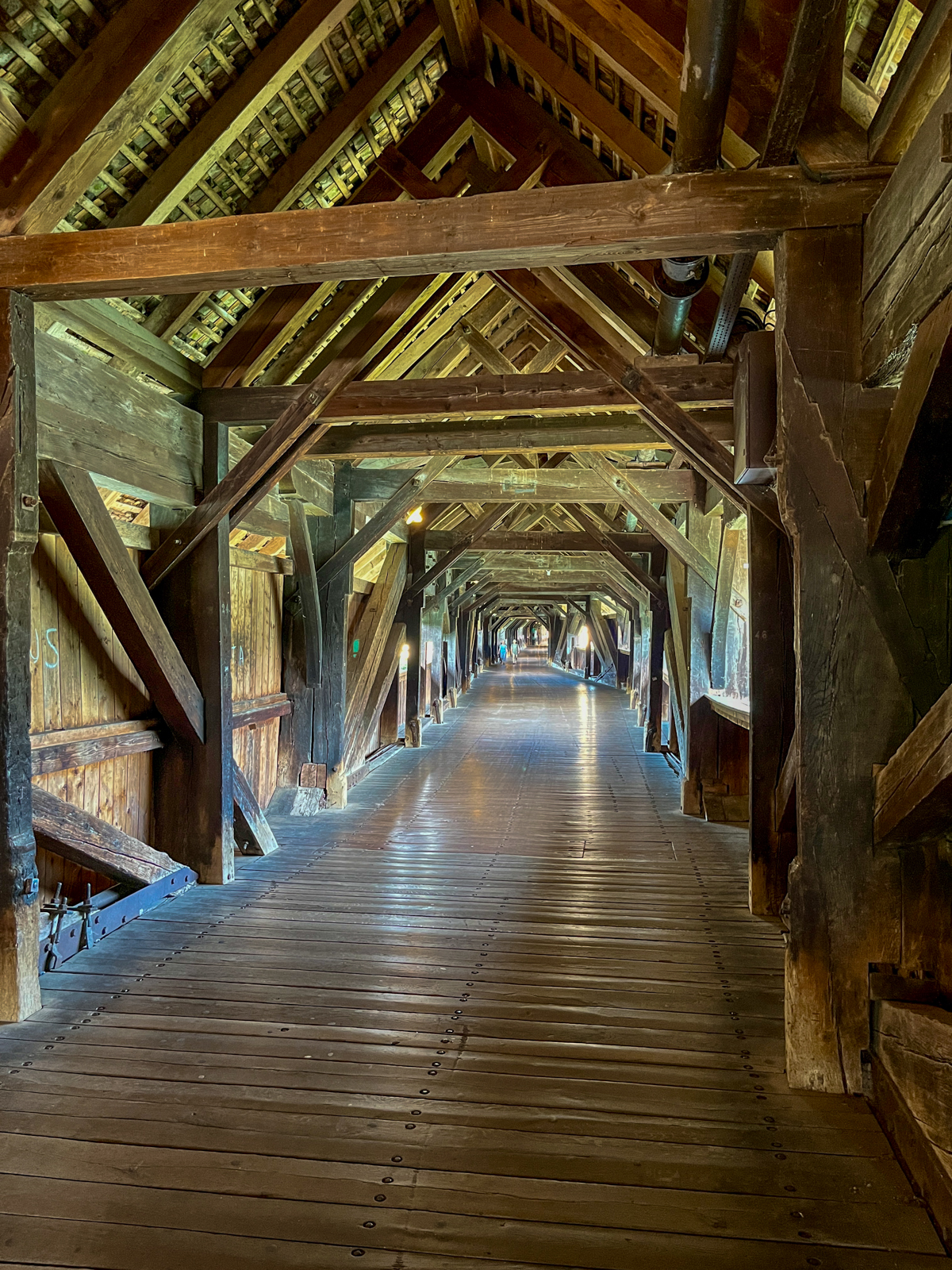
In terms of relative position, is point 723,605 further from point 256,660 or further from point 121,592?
point 121,592

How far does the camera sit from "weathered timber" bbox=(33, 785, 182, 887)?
3236 millimetres

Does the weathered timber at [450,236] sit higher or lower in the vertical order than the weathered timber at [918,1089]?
higher

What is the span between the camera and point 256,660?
230 inches

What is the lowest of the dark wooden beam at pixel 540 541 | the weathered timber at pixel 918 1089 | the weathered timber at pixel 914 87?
the weathered timber at pixel 918 1089

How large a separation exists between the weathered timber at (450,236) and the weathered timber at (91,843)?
84.3 inches

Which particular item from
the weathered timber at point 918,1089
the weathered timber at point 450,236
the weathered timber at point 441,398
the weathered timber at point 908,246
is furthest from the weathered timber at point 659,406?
the weathered timber at point 918,1089

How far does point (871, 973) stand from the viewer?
228cm

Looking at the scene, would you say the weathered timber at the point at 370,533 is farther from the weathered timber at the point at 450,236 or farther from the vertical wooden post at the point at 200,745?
the weathered timber at the point at 450,236

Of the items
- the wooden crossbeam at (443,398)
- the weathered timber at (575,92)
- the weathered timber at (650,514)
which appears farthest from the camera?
the weathered timber at (650,514)

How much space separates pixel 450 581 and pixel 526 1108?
37.0 feet

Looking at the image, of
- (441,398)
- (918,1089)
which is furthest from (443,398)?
(918,1089)

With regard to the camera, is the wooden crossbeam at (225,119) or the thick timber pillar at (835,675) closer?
the thick timber pillar at (835,675)

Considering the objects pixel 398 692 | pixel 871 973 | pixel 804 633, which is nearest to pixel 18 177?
pixel 804 633

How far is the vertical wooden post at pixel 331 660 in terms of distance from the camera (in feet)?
20.8
